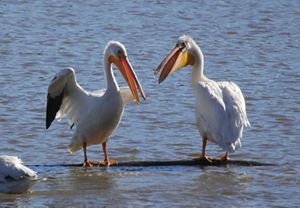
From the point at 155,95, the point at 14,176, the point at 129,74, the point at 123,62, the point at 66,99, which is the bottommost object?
the point at 155,95

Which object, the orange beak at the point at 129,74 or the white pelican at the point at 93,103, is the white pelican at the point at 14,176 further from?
the orange beak at the point at 129,74

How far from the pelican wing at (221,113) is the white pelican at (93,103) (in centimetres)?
63

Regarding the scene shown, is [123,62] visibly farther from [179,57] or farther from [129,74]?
[179,57]

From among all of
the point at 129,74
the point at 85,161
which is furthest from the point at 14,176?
the point at 129,74

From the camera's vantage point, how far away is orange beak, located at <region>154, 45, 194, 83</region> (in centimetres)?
1072

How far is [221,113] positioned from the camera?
9977 millimetres

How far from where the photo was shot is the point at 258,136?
11203 millimetres

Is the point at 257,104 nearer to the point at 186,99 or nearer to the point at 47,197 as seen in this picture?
the point at 186,99

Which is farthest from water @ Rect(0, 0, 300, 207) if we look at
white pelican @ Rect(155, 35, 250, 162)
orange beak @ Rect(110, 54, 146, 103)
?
orange beak @ Rect(110, 54, 146, 103)

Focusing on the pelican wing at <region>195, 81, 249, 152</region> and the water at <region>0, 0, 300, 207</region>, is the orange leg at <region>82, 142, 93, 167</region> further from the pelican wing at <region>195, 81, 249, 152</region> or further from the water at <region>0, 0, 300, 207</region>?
the pelican wing at <region>195, 81, 249, 152</region>

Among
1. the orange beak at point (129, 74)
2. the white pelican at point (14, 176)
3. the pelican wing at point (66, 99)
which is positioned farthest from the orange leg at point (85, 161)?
the white pelican at point (14, 176)

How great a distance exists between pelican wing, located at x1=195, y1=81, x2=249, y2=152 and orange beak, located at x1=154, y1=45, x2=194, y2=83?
1.45 feet

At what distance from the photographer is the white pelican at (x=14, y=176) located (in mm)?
8445

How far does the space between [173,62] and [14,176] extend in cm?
284
